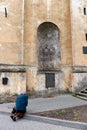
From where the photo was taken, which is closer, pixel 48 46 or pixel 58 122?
pixel 58 122

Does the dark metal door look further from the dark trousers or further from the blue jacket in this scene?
the dark trousers

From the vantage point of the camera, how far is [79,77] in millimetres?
16344

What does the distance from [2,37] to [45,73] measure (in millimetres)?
4329

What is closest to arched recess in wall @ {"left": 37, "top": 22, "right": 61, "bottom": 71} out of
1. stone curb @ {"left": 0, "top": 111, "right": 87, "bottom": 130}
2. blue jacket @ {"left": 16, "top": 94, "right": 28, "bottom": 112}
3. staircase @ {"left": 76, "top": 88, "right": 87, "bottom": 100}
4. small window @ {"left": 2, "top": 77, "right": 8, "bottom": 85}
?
staircase @ {"left": 76, "top": 88, "right": 87, "bottom": 100}

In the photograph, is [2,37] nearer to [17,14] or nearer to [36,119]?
[17,14]

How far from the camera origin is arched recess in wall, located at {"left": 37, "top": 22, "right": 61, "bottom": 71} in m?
17.1

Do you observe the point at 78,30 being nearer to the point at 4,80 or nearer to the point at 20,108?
the point at 4,80

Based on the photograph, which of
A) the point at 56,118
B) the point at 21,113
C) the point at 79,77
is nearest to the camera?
the point at 56,118

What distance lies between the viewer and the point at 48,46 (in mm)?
17703

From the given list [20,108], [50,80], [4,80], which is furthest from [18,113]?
[50,80]

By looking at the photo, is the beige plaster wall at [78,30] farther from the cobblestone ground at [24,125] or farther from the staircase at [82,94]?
the cobblestone ground at [24,125]

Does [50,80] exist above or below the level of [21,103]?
above

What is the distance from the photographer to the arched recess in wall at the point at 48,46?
17.1m


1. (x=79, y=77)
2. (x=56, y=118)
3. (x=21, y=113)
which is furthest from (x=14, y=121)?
(x=79, y=77)
